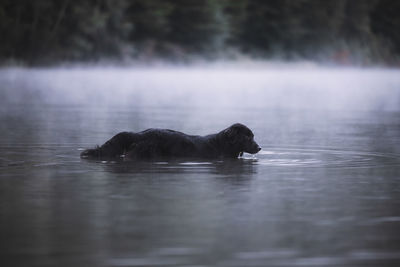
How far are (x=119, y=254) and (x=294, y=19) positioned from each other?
94.1 metres

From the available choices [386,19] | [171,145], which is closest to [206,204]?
[171,145]

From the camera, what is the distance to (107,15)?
86.2 meters

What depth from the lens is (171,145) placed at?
13867 mm

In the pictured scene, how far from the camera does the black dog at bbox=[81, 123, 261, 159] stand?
13772 mm

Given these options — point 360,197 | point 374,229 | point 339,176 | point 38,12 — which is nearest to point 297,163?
point 339,176

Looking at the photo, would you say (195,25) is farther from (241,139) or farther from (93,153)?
(93,153)

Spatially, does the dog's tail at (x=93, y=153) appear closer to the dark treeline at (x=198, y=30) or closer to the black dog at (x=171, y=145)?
the black dog at (x=171, y=145)

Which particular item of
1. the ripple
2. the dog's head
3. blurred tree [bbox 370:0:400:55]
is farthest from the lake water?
blurred tree [bbox 370:0:400:55]

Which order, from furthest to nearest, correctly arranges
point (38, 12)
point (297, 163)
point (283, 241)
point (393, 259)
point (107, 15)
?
point (107, 15) < point (38, 12) < point (297, 163) < point (283, 241) < point (393, 259)

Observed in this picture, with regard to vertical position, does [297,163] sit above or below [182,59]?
below

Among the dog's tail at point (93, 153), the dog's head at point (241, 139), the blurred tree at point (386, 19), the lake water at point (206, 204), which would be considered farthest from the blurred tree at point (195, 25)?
the dog's tail at point (93, 153)

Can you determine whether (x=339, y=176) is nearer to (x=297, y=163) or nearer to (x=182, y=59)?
(x=297, y=163)

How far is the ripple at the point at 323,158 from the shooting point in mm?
13656

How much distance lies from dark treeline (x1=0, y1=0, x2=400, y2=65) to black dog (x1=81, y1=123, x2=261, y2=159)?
62.8 metres
